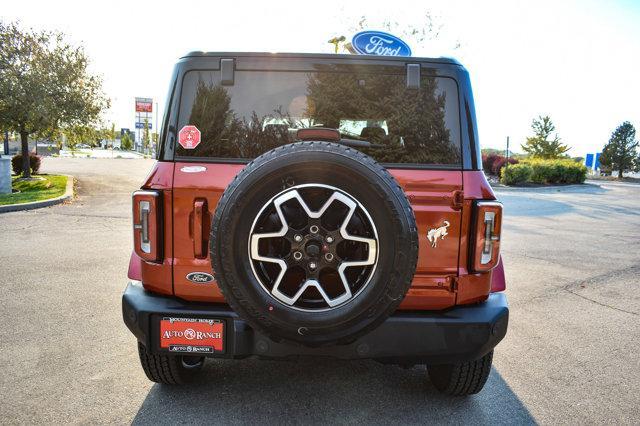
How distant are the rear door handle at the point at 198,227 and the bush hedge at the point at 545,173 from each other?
98.8ft

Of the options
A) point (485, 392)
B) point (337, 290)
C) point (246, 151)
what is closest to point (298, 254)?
point (337, 290)

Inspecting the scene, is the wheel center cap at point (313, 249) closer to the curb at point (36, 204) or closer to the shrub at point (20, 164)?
the curb at point (36, 204)

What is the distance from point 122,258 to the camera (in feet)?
23.6

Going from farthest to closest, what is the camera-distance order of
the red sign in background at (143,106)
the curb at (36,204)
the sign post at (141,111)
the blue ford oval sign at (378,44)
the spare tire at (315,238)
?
the red sign in background at (143,106)
the sign post at (141,111)
the curb at (36,204)
the blue ford oval sign at (378,44)
the spare tire at (315,238)

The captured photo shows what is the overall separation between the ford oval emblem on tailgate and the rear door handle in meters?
0.10

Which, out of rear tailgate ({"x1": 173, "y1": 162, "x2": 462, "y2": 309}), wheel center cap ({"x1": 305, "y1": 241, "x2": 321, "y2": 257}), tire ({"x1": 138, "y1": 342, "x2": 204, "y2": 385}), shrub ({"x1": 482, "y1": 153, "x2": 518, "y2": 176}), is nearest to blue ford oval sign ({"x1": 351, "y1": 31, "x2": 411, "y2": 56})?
rear tailgate ({"x1": 173, "y1": 162, "x2": 462, "y2": 309})

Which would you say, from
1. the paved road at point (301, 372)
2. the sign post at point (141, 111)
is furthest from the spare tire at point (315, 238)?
the sign post at point (141, 111)

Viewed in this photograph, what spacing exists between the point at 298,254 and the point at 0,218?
10671 millimetres

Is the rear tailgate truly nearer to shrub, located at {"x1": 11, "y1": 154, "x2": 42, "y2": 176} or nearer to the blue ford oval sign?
the blue ford oval sign

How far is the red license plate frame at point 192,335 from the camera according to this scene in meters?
2.64

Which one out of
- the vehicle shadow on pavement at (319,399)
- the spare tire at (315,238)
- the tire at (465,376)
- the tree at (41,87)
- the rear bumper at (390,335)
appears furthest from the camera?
the tree at (41,87)

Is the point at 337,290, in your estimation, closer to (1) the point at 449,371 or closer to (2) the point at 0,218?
(1) the point at 449,371

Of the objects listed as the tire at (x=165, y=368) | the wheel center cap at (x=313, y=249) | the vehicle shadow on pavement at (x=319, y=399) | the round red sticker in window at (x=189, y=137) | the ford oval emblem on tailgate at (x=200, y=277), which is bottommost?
the vehicle shadow on pavement at (x=319, y=399)

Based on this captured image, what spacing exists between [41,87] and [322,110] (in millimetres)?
20315
